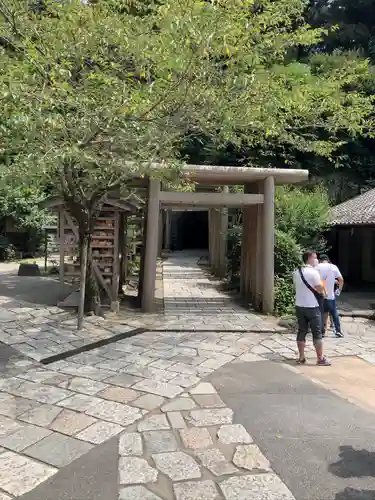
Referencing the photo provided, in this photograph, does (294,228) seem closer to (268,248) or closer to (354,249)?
(268,248)

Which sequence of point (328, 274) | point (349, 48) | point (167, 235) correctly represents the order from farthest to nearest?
point (167, 235) < point (349, 48) < point (328, 274)

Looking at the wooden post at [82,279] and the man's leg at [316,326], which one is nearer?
the man's leg at [316,326]

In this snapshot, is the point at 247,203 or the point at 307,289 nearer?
the point at 307,289

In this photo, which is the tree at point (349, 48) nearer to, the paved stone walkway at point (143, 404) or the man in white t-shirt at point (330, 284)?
the man in white t-shirt at point (330, 284)

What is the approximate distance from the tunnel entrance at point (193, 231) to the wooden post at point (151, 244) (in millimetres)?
21027

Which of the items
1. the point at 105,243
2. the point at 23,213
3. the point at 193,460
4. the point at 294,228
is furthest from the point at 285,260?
the point at 23,213

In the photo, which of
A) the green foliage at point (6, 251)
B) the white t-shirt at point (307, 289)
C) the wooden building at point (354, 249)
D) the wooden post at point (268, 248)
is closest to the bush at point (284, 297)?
the wooden post at point (268, 248)

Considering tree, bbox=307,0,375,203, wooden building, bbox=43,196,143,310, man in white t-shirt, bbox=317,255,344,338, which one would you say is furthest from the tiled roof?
wooden building, bbox=43,196,143,310

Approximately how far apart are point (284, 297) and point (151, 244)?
10.8 feet

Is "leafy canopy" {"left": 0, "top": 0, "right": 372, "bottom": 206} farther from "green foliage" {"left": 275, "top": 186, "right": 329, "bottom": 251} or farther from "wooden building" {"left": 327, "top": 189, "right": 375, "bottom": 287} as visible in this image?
"wooden building" {"left": 327, "top": 189, "right": 375, "bottom": 287}

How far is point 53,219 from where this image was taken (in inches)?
918

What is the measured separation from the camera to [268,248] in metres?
9.88

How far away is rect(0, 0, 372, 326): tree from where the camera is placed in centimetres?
554

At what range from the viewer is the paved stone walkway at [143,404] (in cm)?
317
